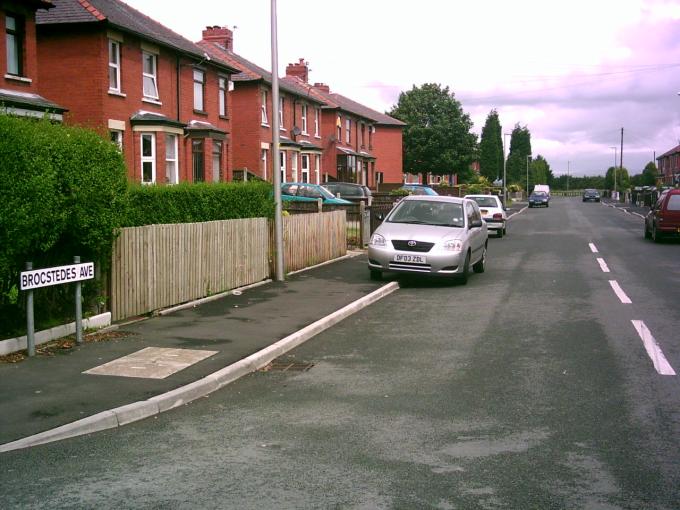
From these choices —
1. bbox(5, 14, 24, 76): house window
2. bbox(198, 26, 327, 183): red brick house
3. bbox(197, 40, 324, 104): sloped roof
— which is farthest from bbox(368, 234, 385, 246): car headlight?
bbox(197, 40, 324, 104): sloped roof

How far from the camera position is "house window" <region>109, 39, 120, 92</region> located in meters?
25.8

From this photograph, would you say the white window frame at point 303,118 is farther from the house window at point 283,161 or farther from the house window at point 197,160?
the house window at point 197,160

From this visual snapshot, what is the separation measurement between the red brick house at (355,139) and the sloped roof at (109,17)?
21.5 m

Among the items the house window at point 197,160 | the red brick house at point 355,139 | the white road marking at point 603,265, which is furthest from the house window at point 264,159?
the white road marking at point 603,265

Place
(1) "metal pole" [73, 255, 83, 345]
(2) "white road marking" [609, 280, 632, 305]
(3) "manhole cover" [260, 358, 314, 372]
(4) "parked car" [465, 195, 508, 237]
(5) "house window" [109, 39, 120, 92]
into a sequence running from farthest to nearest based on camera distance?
1. (4) "parked car" [465, 195, 508, 237]
2. (5) "house window" [109, 39, 120, 92]
3. (2) "white road marking" [609, 280, 632, 305]
4. (1) "metal pole" [73, 255, 83, 345]
5. (3) "manhole cover" [260, 358, 314, 372]

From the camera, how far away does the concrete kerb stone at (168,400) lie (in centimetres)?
566

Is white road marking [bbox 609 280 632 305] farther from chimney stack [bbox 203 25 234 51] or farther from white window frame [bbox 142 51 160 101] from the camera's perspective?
chimney stack [bbox 203 25 234 51]

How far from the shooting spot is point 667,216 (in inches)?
1006

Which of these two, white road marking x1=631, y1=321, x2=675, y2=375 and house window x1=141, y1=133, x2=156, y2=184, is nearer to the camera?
white road marking x1=631, y1=321, x2=675, y2=375

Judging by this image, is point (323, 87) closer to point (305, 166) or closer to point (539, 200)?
point (305, 166)

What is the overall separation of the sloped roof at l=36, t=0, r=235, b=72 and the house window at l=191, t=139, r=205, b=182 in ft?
11.7

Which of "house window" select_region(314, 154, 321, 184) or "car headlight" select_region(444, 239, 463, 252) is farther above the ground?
"house window" select_region(314, 154, 321, 184)

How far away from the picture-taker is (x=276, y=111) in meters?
15.3

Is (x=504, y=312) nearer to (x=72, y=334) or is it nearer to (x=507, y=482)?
(x=72, y=334)
